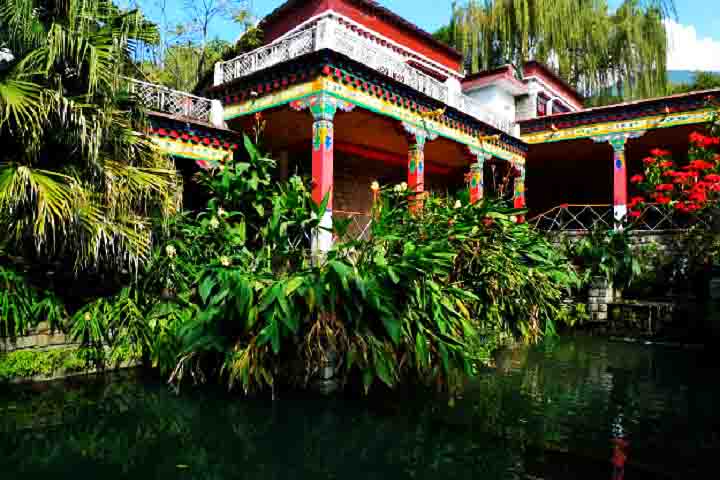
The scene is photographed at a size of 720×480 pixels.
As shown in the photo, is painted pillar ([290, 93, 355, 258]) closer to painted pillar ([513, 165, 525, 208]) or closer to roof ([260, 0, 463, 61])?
roof ([260, 0, 463, 61])

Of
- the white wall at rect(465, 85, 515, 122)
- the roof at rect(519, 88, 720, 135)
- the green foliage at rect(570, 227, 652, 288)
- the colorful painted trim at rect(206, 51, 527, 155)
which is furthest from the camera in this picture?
the white wall at rect(465, 85, 515, 122)

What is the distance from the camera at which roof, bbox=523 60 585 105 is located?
17.6m

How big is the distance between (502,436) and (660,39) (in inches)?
817

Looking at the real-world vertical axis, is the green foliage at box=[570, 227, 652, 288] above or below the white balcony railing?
below

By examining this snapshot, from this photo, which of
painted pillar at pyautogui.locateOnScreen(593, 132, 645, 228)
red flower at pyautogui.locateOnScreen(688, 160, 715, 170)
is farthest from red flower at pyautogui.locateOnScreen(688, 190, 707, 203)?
painted pillar at pyautogui.locateOnScreen(593, 132, 645, 228)

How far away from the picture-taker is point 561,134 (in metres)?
15.9

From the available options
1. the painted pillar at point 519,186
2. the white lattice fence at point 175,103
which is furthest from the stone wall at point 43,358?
the painted pillar at point 519,186

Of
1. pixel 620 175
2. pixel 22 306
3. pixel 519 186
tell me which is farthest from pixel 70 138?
pixel 620 175

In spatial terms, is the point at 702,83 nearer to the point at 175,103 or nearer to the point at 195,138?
the point at 195,138

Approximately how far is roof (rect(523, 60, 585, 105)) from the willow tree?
86 cm

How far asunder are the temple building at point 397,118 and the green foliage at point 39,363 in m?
3.69

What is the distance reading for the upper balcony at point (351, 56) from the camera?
32.4ft

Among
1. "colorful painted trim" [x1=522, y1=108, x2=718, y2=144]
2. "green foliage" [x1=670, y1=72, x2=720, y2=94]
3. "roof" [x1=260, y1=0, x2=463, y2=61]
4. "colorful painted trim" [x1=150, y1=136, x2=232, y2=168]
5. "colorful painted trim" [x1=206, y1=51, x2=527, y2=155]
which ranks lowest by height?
"colorful painted trim" [x1=150, y1=136, x2=232, y2=168]

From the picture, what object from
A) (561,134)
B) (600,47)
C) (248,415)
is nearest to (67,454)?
(248,415)
